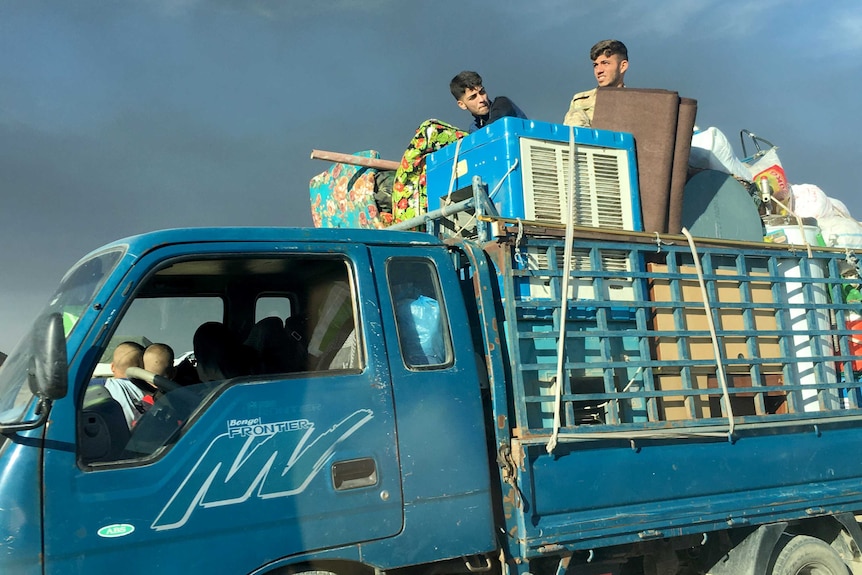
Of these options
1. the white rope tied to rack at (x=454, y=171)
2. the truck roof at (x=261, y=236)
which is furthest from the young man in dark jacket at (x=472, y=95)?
the truck roof at (x=261, y=236)

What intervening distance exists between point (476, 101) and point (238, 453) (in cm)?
414

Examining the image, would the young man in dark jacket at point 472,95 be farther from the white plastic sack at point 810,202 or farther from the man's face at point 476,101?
the white plastic sack at point 810,202

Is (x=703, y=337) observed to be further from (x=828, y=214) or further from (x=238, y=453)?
(x=828, y=214)

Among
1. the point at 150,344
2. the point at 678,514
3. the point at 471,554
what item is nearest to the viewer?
the point at 471,554

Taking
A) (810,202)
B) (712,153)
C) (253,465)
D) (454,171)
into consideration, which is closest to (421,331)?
(253,465)

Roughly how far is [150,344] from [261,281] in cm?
59

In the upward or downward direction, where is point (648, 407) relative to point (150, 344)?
downward

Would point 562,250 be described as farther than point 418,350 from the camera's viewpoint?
Yes

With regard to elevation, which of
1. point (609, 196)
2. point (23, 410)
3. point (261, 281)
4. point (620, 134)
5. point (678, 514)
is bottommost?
point (678, 514)

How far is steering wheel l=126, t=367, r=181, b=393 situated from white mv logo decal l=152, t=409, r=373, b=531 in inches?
14.9

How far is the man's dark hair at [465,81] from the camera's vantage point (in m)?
6.44

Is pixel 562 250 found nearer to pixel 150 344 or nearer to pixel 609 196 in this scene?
pixel 609 196

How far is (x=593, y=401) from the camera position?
163 inches

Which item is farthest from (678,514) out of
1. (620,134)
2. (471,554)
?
(620,134)
